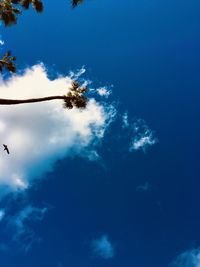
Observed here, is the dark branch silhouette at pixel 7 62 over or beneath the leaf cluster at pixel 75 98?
over

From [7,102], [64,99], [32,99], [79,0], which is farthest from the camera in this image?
[79,0]

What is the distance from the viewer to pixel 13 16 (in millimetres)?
17922

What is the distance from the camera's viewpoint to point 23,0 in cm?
1816

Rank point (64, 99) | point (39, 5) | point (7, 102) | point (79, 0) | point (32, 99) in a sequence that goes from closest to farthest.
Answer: point (7, 102), point (32, 99), point (64, 99), point (79, 0), point (39, 5)

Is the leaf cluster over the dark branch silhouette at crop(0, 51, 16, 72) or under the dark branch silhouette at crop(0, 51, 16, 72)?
under

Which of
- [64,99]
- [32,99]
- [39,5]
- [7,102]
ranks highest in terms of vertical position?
[39,5]

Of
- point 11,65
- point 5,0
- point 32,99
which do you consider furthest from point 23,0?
point 32,99

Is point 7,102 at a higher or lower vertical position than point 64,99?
lower

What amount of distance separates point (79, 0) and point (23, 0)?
3.45 m

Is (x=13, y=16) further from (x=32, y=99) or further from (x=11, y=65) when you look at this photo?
(x=32, y=99)

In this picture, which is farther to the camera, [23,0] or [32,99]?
[23,0]

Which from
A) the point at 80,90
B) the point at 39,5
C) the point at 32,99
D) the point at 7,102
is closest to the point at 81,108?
the point at 80,90

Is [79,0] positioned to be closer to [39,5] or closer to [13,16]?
[39,5]

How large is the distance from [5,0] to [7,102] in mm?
8405
